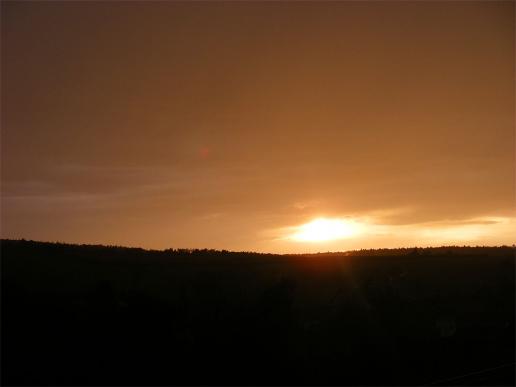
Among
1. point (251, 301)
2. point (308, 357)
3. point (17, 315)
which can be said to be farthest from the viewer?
point (251, 301)

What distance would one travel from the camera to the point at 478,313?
33.7 meters

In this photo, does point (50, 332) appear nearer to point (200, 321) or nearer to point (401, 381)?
point (200, 321)

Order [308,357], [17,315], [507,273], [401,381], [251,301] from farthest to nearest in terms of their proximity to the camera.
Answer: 1. [507,273]
2. [251,301]
3. [308,357]
4. [401,381]
5. [17,315]

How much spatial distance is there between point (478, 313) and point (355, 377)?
46.5 ft

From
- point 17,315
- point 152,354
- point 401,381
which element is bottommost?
point 401,381

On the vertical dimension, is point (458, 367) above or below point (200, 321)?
below

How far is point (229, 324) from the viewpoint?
23.2 meters

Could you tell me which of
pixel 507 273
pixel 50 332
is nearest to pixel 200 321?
pixel 50 332

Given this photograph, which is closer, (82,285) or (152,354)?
(152,354)

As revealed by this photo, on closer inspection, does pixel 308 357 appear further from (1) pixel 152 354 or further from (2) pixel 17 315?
(2) pixel 17 315

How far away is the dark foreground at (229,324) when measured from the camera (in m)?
19.2

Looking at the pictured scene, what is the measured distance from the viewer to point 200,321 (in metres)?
22.6

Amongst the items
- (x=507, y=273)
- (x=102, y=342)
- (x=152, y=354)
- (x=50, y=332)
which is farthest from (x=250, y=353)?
(x=507, y=273)

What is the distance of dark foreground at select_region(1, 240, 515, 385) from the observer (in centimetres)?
1920
